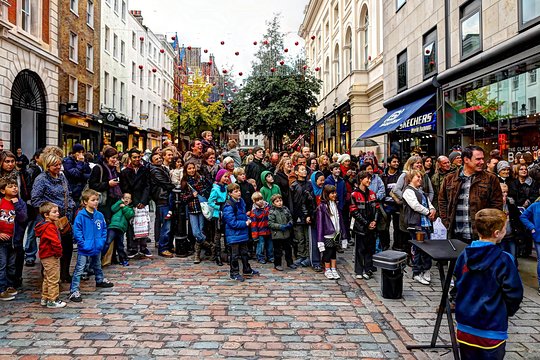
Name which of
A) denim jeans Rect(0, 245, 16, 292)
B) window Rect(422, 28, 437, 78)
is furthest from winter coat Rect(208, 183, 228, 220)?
window Rect(422, 28, 437, 78)

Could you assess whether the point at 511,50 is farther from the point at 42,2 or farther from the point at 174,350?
the point at 42,2

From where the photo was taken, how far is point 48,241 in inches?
218

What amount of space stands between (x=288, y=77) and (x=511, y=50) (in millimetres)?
14630

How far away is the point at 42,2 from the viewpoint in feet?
61.6

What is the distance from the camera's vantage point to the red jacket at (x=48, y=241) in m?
5.49

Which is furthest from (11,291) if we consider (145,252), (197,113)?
(197,113)

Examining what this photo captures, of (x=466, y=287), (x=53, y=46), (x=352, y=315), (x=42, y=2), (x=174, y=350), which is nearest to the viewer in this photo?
(x=466, y=287)

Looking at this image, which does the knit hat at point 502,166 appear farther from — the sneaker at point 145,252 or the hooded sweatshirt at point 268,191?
the sneaker at point 145,252

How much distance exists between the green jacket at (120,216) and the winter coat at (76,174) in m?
0.93

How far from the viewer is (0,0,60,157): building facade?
53.1 feet

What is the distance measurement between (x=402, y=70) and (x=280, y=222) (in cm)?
1256

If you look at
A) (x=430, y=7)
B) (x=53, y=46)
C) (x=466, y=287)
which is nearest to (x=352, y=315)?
(x=466, y=287)

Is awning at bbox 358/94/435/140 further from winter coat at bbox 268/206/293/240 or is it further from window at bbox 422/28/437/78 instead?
winter coat at bbox 268/206/293/240

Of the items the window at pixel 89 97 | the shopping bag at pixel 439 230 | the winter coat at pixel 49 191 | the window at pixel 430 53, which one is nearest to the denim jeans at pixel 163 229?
the winter coat at pixel 49 191
